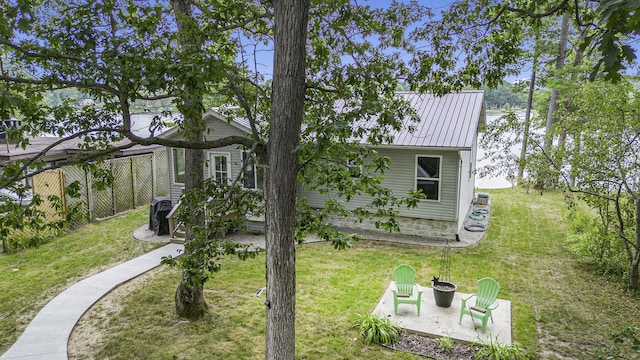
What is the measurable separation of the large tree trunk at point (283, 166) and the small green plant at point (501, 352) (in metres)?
3.21

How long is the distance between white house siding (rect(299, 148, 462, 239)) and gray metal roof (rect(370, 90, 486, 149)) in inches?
16.9

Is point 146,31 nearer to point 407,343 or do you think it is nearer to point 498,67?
point 498,67

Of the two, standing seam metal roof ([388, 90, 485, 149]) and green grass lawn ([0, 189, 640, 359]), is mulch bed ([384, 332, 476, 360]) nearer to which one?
green grass lawn ([0, 189, 640, 359])

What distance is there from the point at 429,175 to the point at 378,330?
20.8 feet

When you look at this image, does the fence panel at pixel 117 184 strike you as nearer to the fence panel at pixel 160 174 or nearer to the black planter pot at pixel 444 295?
the fence panel at pixel 160 174

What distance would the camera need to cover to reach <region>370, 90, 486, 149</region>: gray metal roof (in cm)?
1112

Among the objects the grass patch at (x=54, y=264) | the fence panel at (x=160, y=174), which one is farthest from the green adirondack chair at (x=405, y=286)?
the fence panel at (x=160, y=174)

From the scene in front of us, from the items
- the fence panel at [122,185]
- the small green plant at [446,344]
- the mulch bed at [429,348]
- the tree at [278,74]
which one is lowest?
the mulch bed at [429,348]

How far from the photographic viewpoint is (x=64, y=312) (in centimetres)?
740

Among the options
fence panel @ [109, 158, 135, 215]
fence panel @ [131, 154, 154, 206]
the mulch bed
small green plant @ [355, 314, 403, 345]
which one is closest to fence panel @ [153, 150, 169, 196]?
fence panel @ [131, 154, 154, 206]

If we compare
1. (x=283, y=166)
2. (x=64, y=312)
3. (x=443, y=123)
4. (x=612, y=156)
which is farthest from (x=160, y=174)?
(x=612, y=156)

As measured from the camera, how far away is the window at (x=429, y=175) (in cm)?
1177

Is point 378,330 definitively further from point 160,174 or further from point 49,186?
point 160,174

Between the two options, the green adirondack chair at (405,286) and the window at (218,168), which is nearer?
the green adirondack chair at (405,286)
